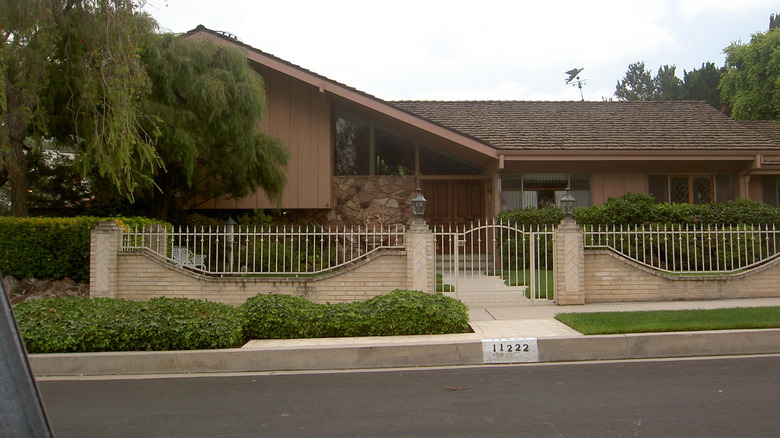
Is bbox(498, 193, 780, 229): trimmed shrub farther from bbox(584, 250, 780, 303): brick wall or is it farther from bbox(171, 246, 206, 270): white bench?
bbox(171, 246, 206, 270): white bench

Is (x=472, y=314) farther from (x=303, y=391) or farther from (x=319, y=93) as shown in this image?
(x=319, y=93)

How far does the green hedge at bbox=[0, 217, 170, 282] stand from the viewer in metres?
11.7

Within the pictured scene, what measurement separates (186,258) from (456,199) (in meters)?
8.33

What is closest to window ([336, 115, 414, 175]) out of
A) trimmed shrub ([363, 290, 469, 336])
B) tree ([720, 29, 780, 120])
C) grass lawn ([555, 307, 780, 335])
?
grass lawn ([555, 307, 780, 335])

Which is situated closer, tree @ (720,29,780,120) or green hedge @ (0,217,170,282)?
green hedge @ (0,217,170,282)

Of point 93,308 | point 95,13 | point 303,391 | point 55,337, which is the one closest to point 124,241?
point 93,308

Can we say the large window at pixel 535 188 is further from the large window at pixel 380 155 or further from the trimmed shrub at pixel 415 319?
the trimmed shrub at pixel 415 319

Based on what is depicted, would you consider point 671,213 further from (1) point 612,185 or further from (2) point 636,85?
(2) point 636,85

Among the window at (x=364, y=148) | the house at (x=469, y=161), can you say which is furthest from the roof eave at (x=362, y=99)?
the window at (x=364, y=148)

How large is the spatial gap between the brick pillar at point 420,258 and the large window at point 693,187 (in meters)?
9.18

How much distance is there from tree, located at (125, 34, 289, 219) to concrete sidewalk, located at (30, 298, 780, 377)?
18.6 feet

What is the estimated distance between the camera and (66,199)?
15.6 meters

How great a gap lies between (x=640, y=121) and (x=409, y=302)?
12711 mm

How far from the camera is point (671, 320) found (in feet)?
30.5
